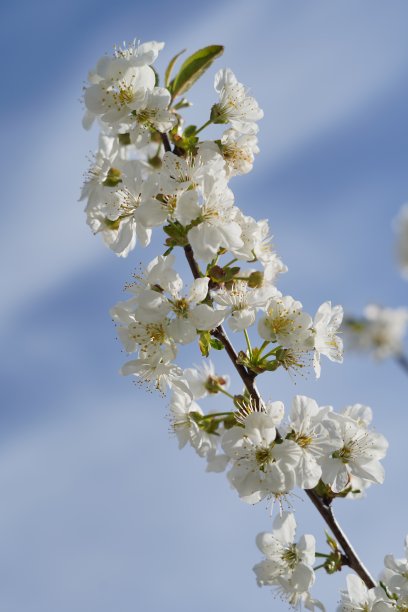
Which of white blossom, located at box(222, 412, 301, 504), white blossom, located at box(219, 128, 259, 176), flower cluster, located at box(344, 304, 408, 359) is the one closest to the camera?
white blossom, located at box(222, 412, 301, 504)

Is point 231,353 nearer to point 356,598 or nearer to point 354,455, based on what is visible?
point 354,455

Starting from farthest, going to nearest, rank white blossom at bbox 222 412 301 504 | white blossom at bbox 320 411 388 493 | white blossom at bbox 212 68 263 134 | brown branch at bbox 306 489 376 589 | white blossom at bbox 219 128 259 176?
1. white blossom at bbox 212 68 263 134
2. white blossom at bbox 219 128 259 176
3. white blossom at bbox 320 411 388 493
4. brown branch at bbox 306 489 376 589
5. white blossom at bbox 222 412 301 504

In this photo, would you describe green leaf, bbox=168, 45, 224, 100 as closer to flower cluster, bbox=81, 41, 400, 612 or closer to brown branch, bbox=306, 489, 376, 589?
flower cluster, bbox=81, 41, 400, 612

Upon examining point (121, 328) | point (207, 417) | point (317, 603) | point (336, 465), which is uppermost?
point (121, 328)

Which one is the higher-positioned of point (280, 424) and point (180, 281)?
point (180, 281)

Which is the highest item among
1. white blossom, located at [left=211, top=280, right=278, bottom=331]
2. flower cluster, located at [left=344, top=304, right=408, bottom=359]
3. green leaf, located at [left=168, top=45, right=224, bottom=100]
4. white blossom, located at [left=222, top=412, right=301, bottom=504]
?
flower cluster, located at [left=344, top=304, right=408, bottom=359]

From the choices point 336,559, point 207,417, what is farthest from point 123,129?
point 336,559

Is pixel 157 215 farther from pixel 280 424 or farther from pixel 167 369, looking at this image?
pixel 280 424

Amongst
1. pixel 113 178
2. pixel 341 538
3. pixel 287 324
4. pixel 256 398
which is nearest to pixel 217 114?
pixel 113 178

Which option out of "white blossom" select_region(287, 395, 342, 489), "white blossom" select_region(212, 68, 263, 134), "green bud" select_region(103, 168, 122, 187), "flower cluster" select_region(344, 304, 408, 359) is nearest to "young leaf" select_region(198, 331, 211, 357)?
"white blossom" select_region(287, 395, 342, 489)
